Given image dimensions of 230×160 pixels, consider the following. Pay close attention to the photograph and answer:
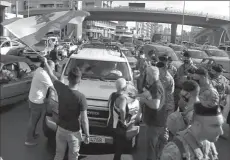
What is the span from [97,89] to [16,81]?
3699mm

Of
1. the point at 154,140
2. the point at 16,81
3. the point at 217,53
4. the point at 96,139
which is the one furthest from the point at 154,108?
the point at 217,53

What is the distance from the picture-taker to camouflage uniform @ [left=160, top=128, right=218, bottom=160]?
6.55 feet

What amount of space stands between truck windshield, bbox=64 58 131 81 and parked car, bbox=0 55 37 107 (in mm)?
2251

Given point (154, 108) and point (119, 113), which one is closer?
point (119, 113)

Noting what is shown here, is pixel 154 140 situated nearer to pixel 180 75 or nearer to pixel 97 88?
pixel 97 88

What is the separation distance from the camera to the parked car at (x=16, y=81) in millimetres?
7840

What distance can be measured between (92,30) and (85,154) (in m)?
109

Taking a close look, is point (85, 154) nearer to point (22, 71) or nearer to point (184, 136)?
point (184, 136)

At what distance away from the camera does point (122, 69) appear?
6.80 metres

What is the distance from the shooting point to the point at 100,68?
22.2ft

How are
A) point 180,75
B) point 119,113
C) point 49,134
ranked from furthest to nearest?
point 180,75 → point 49,134 → point 119,113

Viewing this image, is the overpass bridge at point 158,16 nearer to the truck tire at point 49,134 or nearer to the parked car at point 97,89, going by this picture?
the parked car at point 97,89

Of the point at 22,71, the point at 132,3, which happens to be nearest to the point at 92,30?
the point at 132,3

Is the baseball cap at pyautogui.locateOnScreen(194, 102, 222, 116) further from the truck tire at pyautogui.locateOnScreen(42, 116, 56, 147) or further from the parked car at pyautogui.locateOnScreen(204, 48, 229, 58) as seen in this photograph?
the parked car at pyautogui.locateOnScreen(204, 48, 229, 58)
